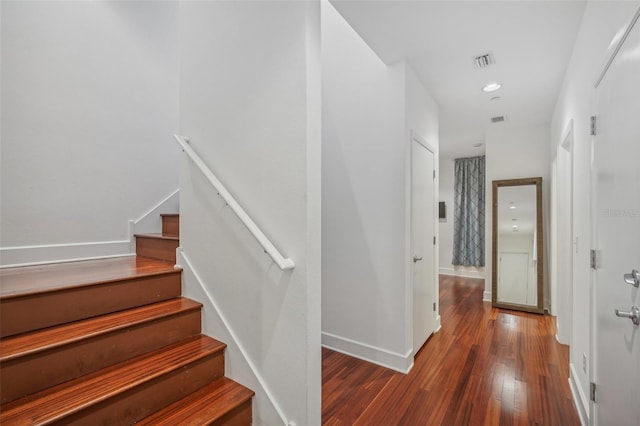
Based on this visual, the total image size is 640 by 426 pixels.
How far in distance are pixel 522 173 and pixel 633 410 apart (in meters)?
3.90

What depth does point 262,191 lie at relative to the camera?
5.28 ft

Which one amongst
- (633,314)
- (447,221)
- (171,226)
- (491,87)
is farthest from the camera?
(447,221)

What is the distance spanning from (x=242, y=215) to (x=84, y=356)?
1.03 m

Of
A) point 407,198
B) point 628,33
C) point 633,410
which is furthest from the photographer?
point 407,198

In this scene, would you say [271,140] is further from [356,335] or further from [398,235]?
[356,335]

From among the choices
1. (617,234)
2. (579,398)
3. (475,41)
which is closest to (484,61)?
Answer: (475,41)

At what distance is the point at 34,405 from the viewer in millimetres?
1178

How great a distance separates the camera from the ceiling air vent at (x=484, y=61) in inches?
95.7

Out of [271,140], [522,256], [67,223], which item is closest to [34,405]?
[271,140]

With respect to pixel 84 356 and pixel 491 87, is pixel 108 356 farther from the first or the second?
pixel 491 87

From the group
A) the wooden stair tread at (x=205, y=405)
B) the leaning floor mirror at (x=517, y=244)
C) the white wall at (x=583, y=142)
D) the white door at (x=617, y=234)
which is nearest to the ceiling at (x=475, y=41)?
the white wall at (x=583, y=142)

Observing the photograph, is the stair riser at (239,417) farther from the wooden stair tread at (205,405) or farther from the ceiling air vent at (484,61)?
the ceiling air vent at (484,61)

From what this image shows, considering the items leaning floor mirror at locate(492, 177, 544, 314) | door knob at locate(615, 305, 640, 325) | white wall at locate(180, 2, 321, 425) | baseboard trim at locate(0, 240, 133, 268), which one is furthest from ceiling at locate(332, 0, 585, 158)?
baseboard trim at locate(0, 240, 133, 268)

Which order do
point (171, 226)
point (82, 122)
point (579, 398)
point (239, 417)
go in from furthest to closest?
point (171, 226)
point (82, 122)
point (579, 398)
point (239, 417)
